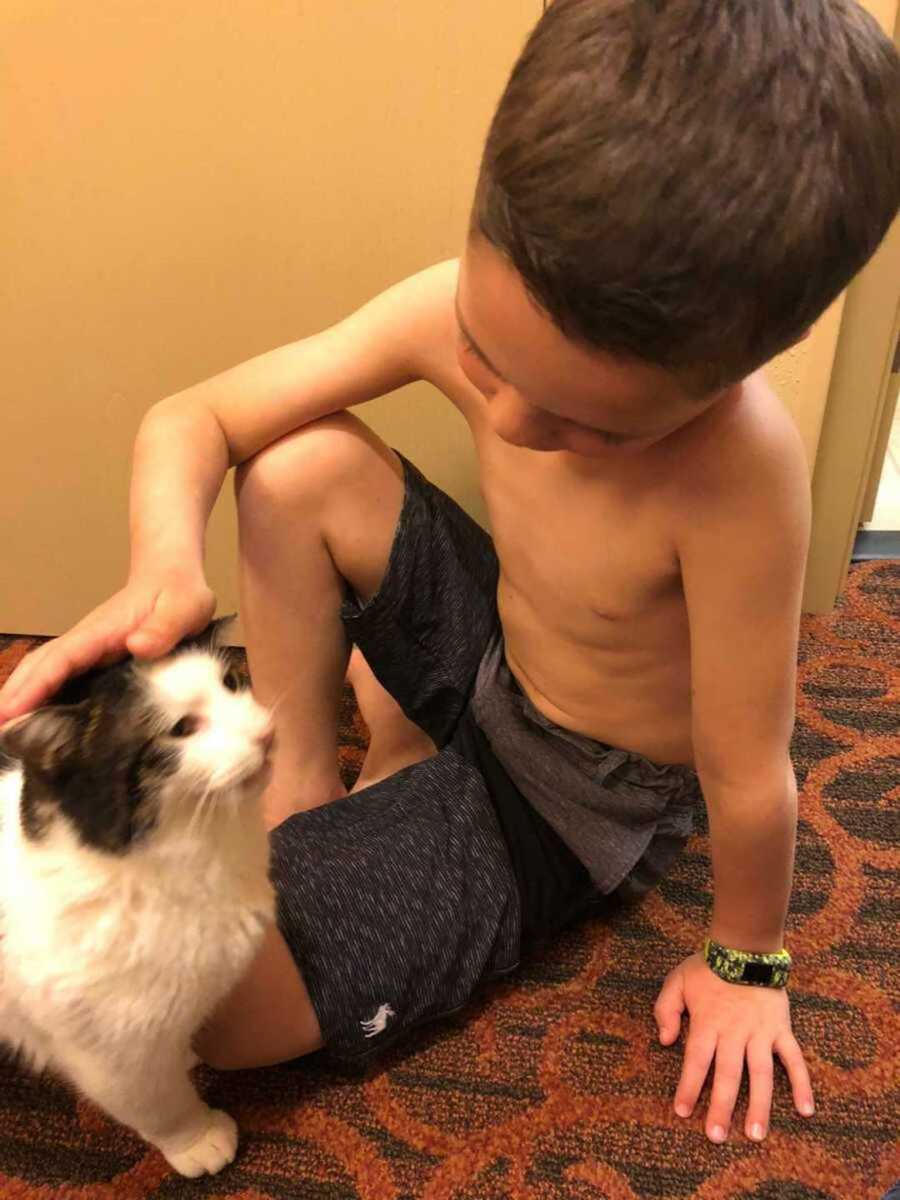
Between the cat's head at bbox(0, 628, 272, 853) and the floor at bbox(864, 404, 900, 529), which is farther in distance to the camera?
the floor at bbox(864, 404, 900, 529)

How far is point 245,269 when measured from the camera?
0.87 meters

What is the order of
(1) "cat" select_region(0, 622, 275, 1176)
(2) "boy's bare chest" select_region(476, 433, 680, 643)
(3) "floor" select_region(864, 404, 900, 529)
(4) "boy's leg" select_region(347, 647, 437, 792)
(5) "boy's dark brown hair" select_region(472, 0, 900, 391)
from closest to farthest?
(5) "boy's dark brown hair" select_region(472, 0, 900, 391), (1) "cat" select_region(0, 622, 275, 1176), (2) "boy's bare chest" select_region(476, 433, 680, 643), (4) "boy's leg" select_region(347, 647, 437, 792), (3) "floor" select_region(864, 404, 900, 529)

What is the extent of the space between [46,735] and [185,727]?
0.22 feet

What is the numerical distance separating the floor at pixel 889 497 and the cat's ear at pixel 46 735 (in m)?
1.07

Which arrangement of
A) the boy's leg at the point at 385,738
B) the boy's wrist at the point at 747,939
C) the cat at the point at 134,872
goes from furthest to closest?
1. the boy's leg at the point at 385,738
2. the boy's wrist at the point at 747,939
3. the cat at the point at 134,872

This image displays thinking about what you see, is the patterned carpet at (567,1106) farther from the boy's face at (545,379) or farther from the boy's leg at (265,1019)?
the boy's face at (545,379)

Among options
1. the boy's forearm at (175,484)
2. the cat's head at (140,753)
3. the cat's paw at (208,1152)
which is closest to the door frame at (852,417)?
the boy's forearm at (175,484)

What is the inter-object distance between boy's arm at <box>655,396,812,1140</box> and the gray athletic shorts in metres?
0.10

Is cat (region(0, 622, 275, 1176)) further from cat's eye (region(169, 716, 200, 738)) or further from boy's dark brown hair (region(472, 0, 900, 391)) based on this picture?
boy's dark brown hair (region(472, 0, 900, 391))

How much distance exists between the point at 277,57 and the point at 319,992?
2.30 ft

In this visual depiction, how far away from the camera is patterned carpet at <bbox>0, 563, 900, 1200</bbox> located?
0.67 metres

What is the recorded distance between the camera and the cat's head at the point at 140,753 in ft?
1.61

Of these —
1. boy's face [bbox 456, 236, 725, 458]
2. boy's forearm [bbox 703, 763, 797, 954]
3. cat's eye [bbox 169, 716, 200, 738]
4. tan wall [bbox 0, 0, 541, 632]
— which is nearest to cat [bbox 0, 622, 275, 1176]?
cat's eye [bbox 169, 716, 200, 738]

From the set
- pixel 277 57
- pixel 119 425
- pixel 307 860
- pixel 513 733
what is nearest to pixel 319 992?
pixel 307 860
